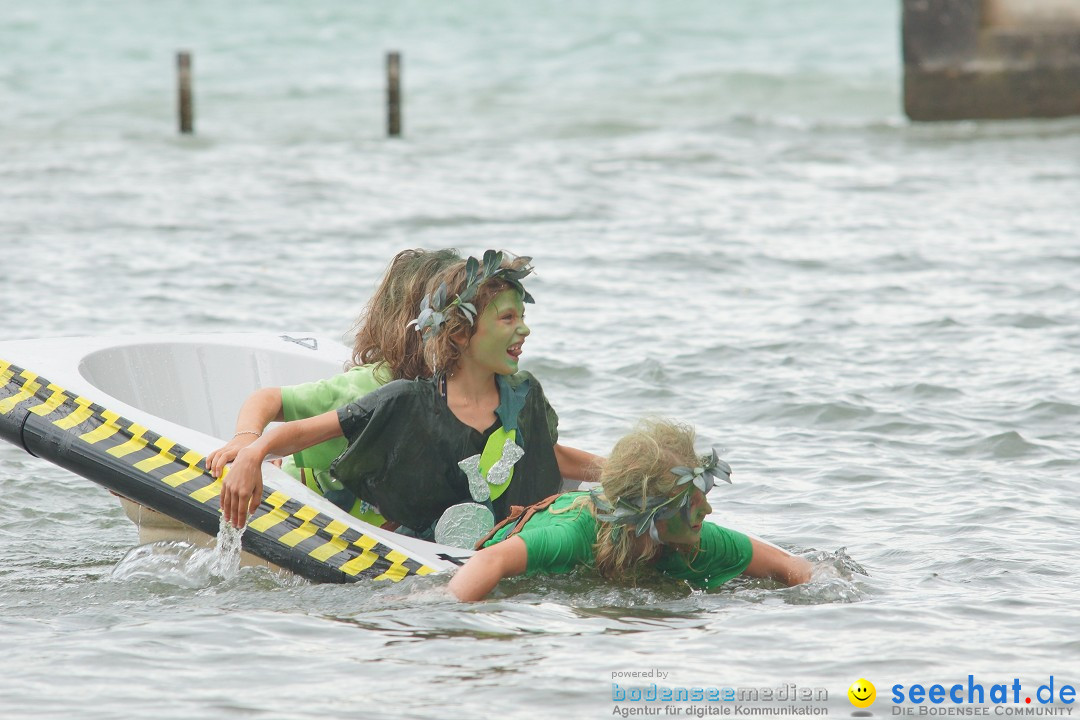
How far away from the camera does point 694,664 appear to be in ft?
12.5

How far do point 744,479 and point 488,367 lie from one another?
1827mm

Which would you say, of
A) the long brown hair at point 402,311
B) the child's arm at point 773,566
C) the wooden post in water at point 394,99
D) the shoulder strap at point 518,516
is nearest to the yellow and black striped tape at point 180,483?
the shoulder strap at point 518,516

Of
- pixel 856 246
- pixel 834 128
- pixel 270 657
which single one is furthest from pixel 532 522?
pixel 834 128

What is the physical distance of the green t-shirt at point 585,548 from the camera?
404 centimetres

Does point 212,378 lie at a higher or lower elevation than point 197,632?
higher

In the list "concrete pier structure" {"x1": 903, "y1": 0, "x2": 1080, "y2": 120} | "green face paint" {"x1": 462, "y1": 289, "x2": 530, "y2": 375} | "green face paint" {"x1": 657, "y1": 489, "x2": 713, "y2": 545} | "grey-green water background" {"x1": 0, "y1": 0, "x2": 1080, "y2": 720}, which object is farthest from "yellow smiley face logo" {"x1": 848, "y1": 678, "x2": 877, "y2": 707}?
"concrete pier structure" {"x1": 903, "y1": 0, "x2": 1080, "y2": 120}

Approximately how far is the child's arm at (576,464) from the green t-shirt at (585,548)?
417 millimetres

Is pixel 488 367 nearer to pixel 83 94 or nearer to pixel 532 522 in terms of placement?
pixel 532 522

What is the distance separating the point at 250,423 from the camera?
4270mm

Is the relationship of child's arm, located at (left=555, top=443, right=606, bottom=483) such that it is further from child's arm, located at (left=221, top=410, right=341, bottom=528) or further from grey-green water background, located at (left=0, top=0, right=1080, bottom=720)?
child's arm, located at (left=221, top=410, right=341, bottom=528)

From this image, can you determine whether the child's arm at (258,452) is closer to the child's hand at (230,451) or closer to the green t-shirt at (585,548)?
the child's hand at (230,451)

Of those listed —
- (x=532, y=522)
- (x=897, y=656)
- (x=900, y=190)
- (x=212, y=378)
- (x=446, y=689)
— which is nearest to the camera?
(x=446, y=689)

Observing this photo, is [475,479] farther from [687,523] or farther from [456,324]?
[687,523]

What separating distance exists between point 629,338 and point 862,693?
4.55 meters
